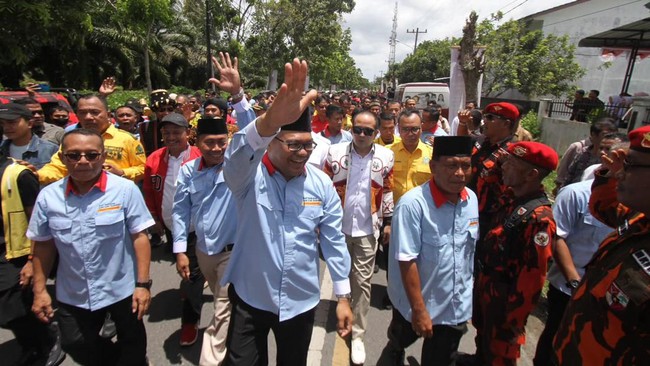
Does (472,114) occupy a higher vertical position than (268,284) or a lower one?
higher

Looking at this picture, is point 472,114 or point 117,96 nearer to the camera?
point 472,114

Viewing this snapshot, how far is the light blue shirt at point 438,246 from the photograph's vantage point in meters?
2.40

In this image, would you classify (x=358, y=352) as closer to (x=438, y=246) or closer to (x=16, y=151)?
(x=438, y=246)

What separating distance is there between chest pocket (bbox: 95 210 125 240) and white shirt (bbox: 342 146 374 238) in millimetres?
1865

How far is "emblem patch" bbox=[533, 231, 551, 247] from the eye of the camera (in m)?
2.29

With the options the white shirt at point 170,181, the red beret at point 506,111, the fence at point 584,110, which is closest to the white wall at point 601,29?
the fence at point 584,110

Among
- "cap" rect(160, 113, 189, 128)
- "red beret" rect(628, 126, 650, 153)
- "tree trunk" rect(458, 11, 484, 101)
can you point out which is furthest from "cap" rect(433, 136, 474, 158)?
"tree trunk" rect(458, 11, 484, 101)

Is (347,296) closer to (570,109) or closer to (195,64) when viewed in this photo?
(570,109)

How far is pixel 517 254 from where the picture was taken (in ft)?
7.97

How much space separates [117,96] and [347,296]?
52.3ft

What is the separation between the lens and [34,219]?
2365 millimetres

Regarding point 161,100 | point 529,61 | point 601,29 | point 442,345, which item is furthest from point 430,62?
point 442,345

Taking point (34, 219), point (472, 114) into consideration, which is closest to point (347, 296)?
point (34, 219)

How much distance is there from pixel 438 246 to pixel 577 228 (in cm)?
122
